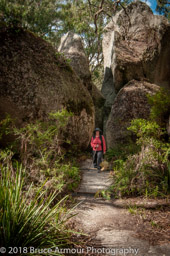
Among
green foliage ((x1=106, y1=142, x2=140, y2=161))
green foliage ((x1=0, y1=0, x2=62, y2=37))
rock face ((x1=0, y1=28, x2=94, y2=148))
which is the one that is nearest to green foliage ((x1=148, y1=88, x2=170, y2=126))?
green foliage ((x1=106, y1=142, x2=140, y2=161))

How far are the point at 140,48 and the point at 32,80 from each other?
26.1 feet

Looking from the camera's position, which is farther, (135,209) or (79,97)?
(79,97)

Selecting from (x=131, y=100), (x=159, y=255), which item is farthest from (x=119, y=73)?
(x=159, y=255)

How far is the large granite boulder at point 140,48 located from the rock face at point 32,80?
402cm

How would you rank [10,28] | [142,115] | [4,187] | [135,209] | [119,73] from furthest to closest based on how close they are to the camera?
[119,73] → [142,115] → [10,28] → [135,209] → [4,187]

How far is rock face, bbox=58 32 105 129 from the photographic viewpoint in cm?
1196

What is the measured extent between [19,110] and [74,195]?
3.26 metres

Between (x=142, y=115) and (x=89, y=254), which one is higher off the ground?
(x=142, y=115)

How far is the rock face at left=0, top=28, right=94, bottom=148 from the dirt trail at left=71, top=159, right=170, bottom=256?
3.27 metres

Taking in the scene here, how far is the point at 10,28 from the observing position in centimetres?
623

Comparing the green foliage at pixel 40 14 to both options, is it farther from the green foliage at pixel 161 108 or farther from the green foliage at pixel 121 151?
the green foliage at pixel 161 108

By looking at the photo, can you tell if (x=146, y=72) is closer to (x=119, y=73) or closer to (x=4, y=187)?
(x=119, y=73)

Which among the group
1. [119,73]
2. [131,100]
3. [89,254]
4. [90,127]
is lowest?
[89,254]

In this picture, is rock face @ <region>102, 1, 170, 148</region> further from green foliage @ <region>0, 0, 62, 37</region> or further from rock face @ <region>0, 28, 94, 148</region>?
green foliage @ <region>0, 0, 62, 37</region>
